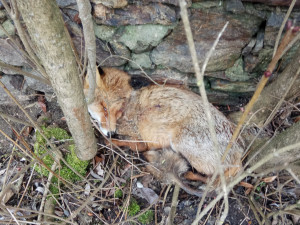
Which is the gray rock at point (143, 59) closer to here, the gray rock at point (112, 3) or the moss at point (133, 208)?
the gray rock at point (112, 3)

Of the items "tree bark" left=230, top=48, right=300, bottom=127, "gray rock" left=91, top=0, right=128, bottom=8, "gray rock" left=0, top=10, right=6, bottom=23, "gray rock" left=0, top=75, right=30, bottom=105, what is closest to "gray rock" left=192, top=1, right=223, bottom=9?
"gray rock" left=91, top=0, right=128, bottom=8

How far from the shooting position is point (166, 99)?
3463 millimetres

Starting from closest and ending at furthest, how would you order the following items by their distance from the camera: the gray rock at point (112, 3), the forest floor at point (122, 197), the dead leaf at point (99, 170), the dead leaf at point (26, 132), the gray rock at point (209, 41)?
the gray rock at point (112, 3), the gray rock at point (209, 41), the forest floor at point (122, 197), the dead leaf at point (99, 170), the dead leaf at point (26, 132)

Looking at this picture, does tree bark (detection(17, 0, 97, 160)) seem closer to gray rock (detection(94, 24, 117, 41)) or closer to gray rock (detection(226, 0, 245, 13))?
gray rock (detection(94, 24, 117, 41))

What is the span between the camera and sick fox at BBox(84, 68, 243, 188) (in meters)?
3.29

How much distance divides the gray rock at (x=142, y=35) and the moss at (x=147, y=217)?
2.17 m

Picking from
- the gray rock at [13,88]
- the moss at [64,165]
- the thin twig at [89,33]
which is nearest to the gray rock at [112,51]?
the thin twig at [89,33]

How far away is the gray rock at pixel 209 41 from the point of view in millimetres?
2807

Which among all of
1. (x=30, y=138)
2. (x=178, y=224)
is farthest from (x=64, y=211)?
(x=178, y=224)

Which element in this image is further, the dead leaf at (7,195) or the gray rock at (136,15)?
the dead leaf at (7,195)

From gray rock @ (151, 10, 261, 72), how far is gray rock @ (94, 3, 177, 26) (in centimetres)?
24

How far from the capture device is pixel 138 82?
3582mm

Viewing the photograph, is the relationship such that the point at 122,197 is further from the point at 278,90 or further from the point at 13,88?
the point at 278,90

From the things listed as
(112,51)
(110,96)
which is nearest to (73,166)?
(110,96)
